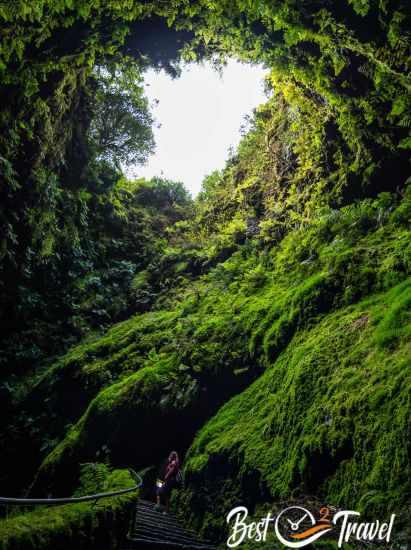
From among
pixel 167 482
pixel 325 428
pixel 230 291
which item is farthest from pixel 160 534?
pixel 230 291

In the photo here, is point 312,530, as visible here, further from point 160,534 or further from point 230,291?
point 230,291

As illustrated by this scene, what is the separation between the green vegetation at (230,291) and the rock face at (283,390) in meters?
0.03

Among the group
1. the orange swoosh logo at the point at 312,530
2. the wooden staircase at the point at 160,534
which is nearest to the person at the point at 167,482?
the wooden staircase at the point at 160,534

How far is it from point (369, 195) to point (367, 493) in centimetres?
667

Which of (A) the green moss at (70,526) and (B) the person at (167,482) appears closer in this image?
(A) the green moss at (70,526)

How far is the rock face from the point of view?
386 centimetres

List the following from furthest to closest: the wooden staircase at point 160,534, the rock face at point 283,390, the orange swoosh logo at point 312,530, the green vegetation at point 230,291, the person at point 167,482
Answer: the person at point 167,482 → the wooden staircase at point 160,534 → the green vegetation at point 230,291 → the rock face at point 283,390 → the orange swoosh logo at point 312,530

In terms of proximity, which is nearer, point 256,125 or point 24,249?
point 24,249

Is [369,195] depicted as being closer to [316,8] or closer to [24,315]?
[316,8]

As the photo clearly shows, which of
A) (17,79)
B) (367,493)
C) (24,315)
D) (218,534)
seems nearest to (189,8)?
(17,79)

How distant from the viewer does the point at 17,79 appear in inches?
305

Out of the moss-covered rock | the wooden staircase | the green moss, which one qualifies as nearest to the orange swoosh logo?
the moss-covered rock

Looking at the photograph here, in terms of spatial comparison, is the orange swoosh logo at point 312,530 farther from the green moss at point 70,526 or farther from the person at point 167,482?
the person at point 167,482

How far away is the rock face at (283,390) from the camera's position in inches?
152
